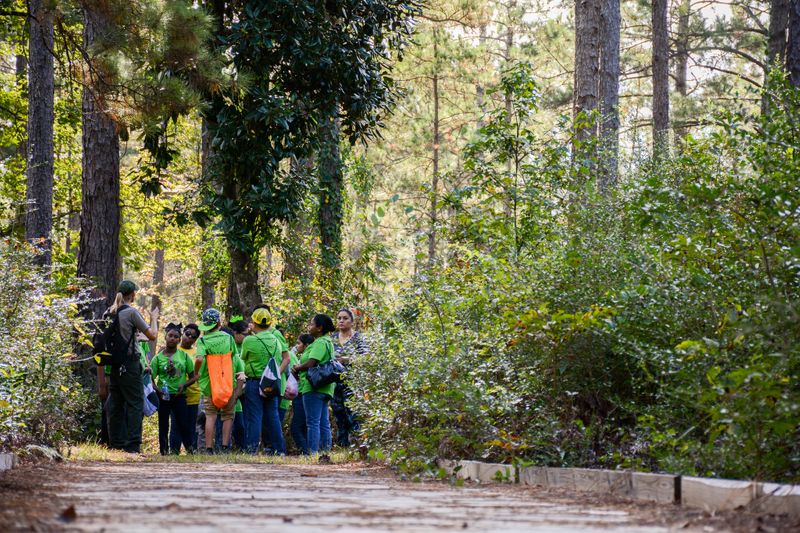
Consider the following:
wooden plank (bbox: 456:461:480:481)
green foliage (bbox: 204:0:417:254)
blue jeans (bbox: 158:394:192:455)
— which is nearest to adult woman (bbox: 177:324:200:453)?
blue jeans (bbox: 158:394:192:455)

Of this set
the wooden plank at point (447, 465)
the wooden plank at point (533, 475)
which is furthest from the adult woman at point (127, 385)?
the wooden plank at point (533, 475)

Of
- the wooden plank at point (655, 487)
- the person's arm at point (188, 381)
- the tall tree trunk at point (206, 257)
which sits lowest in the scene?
the wooden plank at point (655, 487)

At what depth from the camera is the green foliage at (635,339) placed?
5906mm

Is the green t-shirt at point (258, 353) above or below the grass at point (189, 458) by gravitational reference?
above

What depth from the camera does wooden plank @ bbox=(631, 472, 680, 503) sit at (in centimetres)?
545

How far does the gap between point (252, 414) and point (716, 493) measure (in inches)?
378

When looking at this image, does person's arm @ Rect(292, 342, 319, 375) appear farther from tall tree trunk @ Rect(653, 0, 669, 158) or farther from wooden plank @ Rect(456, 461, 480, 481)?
tall tree trunk @ Rect(653, 0, 669, 158)

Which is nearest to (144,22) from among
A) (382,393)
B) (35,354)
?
(35,354)

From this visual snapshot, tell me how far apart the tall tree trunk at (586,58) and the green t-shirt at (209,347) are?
617cm

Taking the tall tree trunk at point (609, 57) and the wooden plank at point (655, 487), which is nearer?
the wooden plank at point (655, 487)

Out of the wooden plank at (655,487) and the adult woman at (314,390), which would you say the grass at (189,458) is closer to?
the adult woman at (314,390)

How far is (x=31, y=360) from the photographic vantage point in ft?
35.2

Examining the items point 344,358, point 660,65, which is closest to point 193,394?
point 344,358

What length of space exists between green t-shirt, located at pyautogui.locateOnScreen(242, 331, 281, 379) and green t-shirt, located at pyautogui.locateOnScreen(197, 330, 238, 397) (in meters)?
0.37
